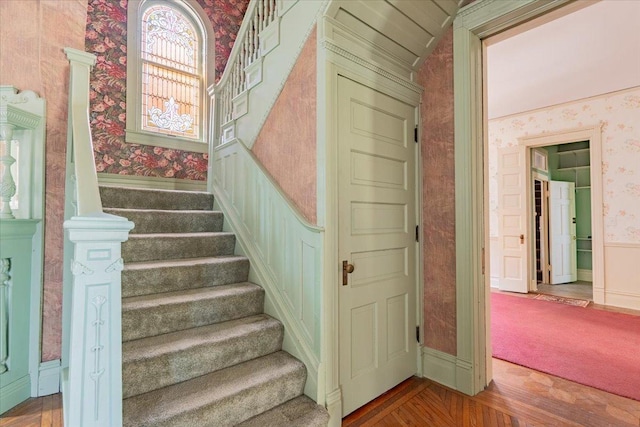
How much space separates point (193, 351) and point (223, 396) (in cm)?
30

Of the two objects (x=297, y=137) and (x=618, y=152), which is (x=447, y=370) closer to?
(x=297, y=137)

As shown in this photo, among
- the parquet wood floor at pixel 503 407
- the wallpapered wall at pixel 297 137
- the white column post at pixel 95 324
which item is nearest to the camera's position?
the white column post at pixel 95 324

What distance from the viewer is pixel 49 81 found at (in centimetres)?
232

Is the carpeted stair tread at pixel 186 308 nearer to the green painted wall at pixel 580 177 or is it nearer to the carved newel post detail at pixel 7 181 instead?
the carved newel post detail at pixel 7 181

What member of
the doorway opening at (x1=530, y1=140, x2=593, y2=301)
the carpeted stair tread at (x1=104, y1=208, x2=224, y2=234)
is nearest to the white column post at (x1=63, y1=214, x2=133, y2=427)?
the carpeted stair tread at (x1=104, y1=208, x2=224, y2=234)

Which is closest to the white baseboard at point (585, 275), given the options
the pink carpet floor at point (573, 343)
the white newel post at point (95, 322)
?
the pink carpet floor at point (573, 343)

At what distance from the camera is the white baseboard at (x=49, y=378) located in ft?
7.14

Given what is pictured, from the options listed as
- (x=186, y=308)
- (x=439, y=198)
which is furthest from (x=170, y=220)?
(x=439, y=198)

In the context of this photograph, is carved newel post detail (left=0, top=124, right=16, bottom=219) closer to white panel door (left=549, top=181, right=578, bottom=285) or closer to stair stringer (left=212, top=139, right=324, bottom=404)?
stair stringer (left=212, top=139, right=324, bottom=404)

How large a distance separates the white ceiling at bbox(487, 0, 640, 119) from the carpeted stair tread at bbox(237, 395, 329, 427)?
2763mm

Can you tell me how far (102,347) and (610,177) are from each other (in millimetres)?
6109

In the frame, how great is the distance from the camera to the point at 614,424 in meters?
1.92

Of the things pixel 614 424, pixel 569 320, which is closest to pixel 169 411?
pixel 614 424

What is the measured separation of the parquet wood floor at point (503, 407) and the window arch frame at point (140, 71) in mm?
3618
